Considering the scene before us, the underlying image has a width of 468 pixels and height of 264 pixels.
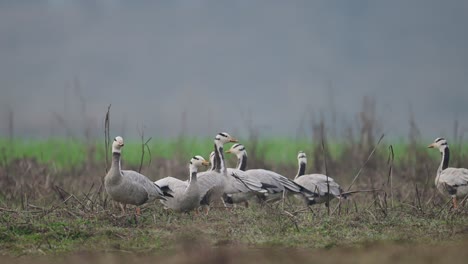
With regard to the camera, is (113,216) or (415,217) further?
(415,217)

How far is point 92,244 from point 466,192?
580cm

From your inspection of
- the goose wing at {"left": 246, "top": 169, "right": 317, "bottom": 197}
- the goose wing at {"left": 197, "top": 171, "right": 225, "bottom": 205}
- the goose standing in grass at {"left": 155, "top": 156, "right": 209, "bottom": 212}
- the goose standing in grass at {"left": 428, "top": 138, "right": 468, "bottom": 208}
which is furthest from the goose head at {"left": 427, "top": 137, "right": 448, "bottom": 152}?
the goose standing in grass at {"left": 155, "top": 156, "right": 209, "bottom": 212}

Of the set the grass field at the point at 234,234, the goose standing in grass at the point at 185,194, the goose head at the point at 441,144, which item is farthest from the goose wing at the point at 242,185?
the goose head at the point at 441,144

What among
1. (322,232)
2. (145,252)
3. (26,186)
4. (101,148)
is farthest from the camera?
(101,148)

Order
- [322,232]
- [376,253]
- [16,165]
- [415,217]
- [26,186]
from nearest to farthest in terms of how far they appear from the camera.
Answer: [376,253] → [322,232] → [415,217] → [26,186] → [16,165]

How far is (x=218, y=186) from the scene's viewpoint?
479 inches

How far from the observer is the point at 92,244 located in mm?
9367

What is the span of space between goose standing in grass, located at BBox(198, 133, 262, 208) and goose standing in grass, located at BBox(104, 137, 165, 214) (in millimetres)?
785

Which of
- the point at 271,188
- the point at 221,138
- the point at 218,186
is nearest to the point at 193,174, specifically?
the point at 218,186

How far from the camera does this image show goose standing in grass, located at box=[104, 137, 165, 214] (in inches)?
430

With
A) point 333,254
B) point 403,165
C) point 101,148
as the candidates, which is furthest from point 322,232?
point 101,148

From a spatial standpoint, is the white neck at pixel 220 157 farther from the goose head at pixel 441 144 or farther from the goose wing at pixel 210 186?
the goose head at pixel 441 144

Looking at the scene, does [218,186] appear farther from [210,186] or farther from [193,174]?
[193,174]

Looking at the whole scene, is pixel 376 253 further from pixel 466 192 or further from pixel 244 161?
pixel 244 161
